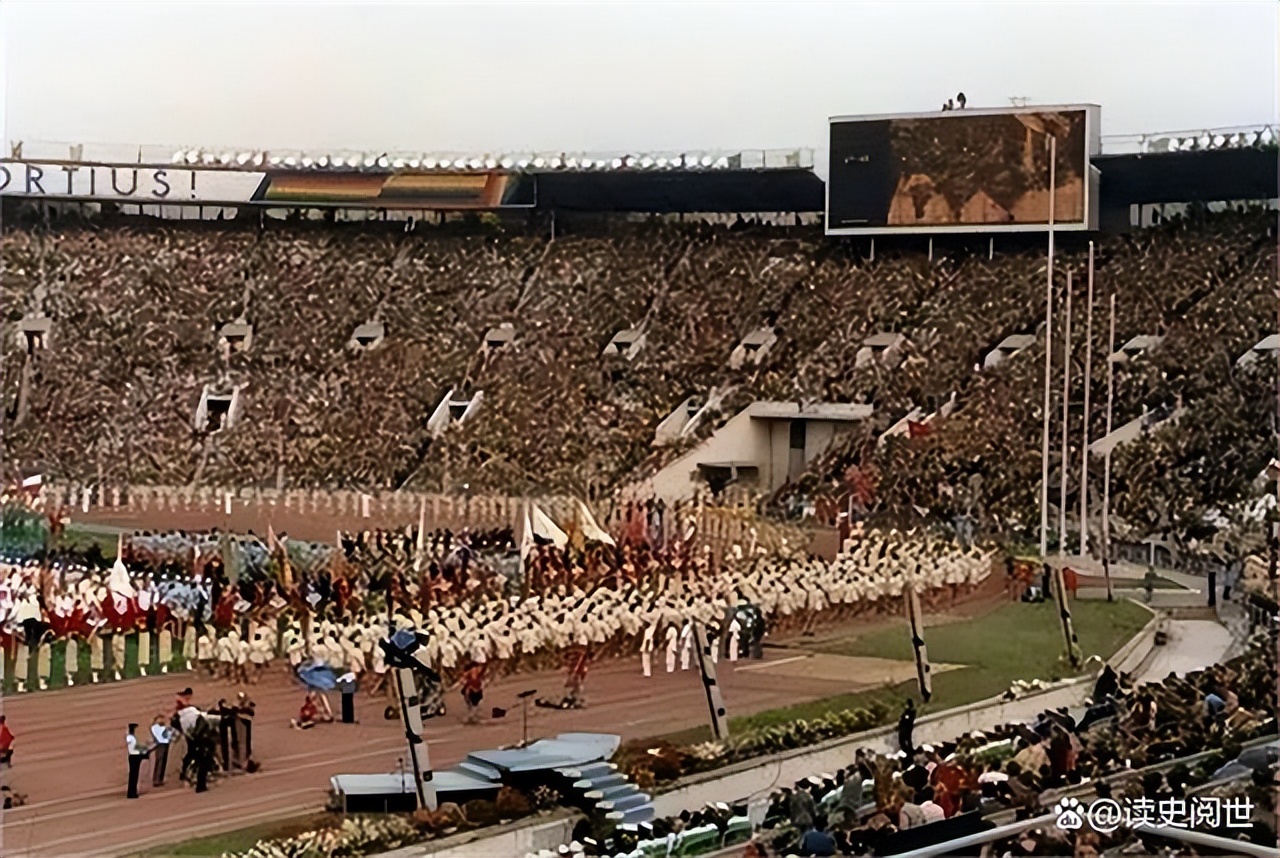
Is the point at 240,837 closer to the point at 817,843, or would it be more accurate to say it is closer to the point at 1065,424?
the point at 817,843

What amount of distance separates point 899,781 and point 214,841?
4.35m

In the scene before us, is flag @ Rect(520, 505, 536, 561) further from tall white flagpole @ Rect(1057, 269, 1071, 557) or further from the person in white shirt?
the person in white shirt

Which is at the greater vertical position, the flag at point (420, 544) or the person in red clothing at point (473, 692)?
the flag at point (420, 544)

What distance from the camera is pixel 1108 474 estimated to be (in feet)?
62.0

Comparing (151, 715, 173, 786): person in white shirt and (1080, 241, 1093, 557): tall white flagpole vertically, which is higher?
(1080, 241, 1093, 557): tall white flagpole

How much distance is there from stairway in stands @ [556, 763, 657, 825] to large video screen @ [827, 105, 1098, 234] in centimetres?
1195

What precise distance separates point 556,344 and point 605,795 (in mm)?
13201

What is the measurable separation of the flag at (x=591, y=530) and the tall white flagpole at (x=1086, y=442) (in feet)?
14.9

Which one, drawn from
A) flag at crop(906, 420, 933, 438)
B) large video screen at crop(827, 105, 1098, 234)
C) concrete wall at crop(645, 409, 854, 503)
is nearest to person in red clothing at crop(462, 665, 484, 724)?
concrete wall at crop(645, 409, 854, 503)

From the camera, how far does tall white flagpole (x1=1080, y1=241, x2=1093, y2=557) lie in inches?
716

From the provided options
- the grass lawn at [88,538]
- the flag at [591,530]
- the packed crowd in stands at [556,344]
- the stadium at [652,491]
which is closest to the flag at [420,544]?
the stadium at [652,491]

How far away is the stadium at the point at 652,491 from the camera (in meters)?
12.1

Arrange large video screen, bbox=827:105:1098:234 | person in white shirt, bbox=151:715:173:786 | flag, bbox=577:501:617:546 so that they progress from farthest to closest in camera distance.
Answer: large video screen, bbox=827:105:1098:234
flag, bbox=577:501:617:546
person in white shirt, bbox=151:715:173:786

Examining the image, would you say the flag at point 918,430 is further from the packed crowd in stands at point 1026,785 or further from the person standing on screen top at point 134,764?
the person standing on screen top at point 134,764
